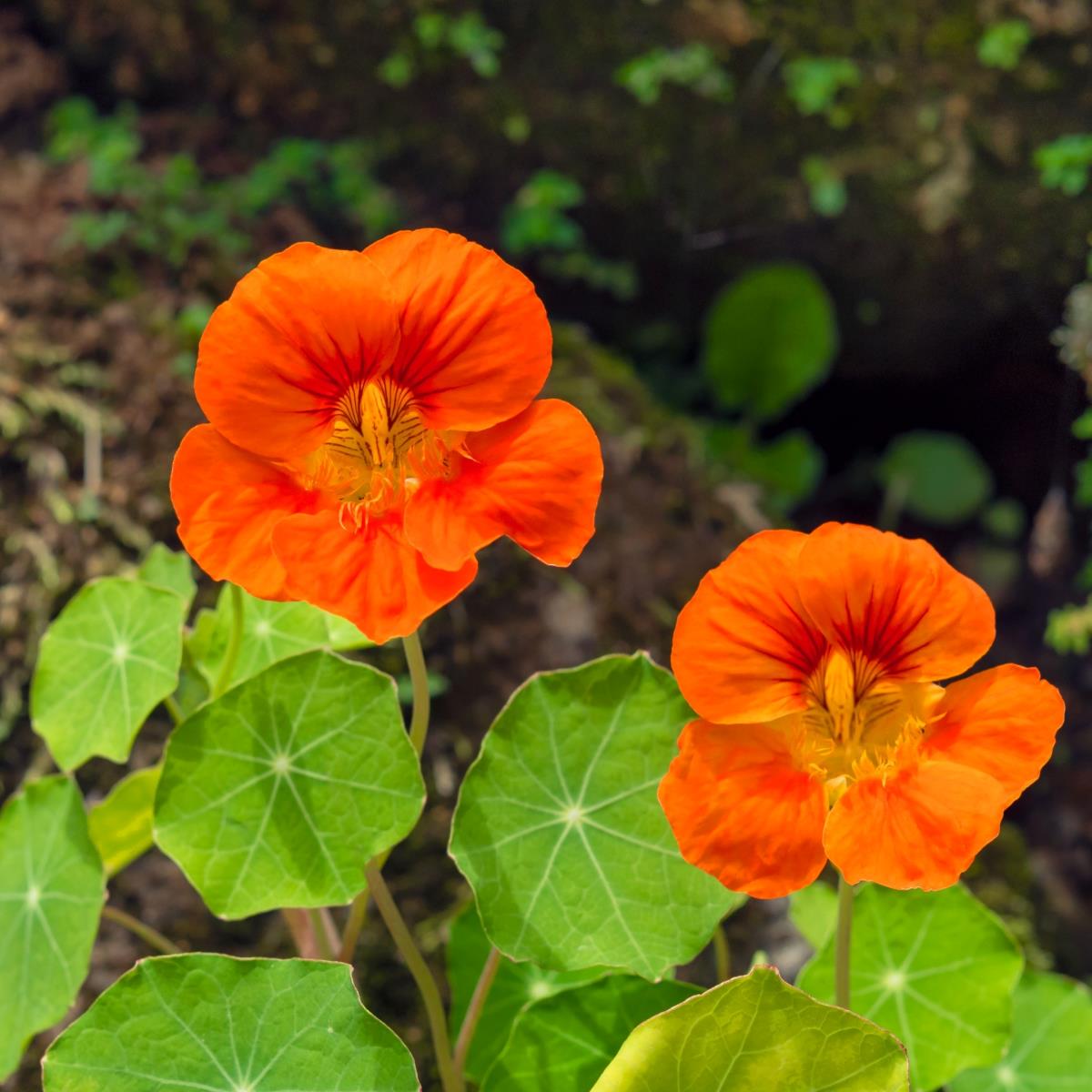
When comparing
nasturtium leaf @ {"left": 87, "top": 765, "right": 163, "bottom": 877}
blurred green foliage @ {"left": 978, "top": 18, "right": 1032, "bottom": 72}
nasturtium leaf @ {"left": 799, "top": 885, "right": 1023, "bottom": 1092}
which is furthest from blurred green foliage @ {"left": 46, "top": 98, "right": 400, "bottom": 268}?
nasturtium leaf @ {"left": 799, "top": 885, "right": 1023, "bottom": 1092}

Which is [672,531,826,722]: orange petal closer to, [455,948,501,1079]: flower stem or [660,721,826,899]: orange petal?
[660,721,826,899]: orange petal

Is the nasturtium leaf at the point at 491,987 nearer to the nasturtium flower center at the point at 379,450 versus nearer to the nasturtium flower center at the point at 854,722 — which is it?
the nasturtium flower center at the point at 854,722

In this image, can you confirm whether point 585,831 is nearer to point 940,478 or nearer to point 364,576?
point 364,576

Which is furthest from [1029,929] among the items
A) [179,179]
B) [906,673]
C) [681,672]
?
[179,179]

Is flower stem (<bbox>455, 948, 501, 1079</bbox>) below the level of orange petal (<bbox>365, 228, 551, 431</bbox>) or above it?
below

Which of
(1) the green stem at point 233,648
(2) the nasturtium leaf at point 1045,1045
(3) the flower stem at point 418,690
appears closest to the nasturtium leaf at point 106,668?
(1) the green stem at point 233,648
